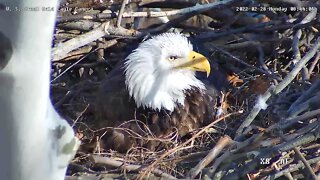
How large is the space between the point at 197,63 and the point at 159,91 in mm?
260

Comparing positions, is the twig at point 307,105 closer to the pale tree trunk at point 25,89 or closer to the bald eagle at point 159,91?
the bald eagle at point 159,91

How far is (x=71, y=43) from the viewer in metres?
3.96

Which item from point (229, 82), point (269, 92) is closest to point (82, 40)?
point (229, 82)

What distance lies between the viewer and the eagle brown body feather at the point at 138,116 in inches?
147

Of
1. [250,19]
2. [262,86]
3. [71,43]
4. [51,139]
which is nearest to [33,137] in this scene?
[51,139]

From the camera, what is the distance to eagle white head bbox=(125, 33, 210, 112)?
4.09 meters

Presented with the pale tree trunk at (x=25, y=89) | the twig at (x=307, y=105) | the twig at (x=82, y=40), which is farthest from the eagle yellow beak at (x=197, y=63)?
the pale tree trunk at (x=25, y=89)

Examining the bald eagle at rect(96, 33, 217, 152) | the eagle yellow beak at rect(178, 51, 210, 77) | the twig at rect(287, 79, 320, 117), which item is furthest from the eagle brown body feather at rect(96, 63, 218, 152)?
the twig at rect(287, 79, 320, 117)

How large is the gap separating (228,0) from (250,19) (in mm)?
427

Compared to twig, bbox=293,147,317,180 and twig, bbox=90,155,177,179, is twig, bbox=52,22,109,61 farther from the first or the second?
twig, bbox=293,147,317,180

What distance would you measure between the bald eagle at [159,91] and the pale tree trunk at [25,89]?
212 centimetres

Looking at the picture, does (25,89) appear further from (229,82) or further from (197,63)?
(229,82)

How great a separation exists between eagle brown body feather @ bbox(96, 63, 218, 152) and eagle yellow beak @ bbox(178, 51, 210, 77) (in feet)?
0.45

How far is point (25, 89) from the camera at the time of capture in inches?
66.4
